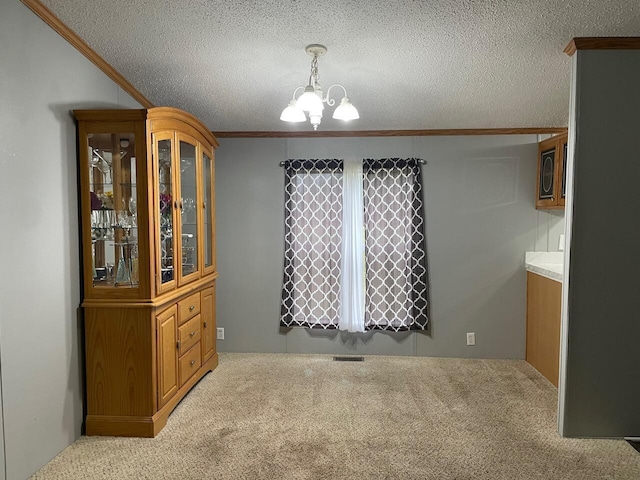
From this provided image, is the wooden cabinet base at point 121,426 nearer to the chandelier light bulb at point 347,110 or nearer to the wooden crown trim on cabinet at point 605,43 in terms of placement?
the chandelier light bulb at point 347,110

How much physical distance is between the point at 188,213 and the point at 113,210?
0.63m

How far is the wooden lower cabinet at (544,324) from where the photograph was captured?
3.51 meters

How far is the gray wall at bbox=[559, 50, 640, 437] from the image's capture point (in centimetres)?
250

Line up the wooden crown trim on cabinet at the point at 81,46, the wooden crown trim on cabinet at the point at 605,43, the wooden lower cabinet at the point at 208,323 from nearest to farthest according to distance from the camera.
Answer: the wooden crown trim on cabinet at the point at 81,46
the wooden crown trim on cabinet at the point at 605,43
the wooden lower cabinet at the point at 208,323

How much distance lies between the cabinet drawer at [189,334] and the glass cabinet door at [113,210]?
24.5 inches

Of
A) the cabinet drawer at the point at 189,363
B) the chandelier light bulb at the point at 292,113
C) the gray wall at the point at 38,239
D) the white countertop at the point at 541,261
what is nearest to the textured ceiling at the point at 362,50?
the gray wall at the point at 38,239

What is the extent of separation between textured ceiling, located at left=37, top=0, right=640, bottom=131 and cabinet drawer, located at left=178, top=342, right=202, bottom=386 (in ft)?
6.29

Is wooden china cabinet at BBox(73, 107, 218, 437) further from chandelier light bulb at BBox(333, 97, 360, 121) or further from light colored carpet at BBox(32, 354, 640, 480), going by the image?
chandelier light bulb at BBox(333, 97, 360, 121)

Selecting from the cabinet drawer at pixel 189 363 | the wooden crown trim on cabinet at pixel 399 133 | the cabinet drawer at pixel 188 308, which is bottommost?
the cabinet drawer at pixel 189 363

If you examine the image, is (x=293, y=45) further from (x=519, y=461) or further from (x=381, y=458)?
(x=519, y=461)

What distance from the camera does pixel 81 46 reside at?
254 cm

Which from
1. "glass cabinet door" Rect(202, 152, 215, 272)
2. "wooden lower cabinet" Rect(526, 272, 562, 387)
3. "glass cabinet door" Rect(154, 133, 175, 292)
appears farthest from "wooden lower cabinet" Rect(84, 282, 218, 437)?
"wooden lower cabinet" Rect(526, 272, 562, 387)

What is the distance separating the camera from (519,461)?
2412 millimetres

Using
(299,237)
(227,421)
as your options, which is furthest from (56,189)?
(299,237)
